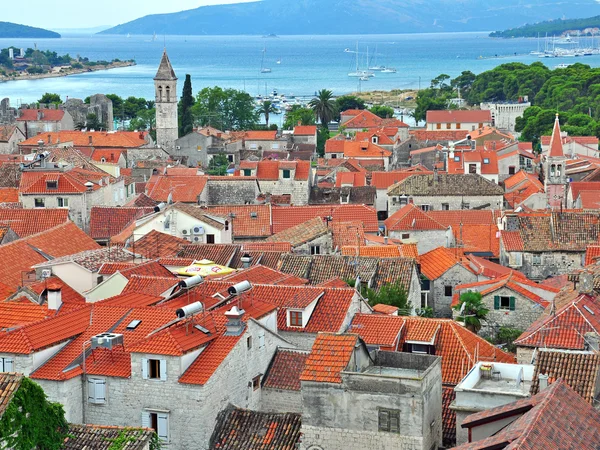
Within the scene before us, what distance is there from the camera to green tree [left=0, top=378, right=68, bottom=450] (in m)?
19.0

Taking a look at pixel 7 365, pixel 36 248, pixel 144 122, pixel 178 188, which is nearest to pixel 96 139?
pixel 178 188

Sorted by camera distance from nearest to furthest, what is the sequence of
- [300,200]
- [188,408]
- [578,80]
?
1. [188,408]
2. [300,200]
3. [578,80]

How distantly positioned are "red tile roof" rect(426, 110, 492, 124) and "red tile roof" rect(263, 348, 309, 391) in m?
92.3

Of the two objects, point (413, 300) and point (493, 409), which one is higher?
point (493, 409)

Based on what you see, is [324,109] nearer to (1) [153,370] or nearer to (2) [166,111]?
(2) [166,111]

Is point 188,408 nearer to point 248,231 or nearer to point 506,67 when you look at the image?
point 248,231

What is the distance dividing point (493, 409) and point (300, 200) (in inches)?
1659

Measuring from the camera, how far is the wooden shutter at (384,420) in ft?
70.8

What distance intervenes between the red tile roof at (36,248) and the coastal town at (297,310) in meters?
0.08

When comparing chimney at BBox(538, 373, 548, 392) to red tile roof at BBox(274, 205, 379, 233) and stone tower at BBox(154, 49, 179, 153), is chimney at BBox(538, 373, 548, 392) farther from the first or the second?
stone tower at BBox(154, 49, 179, 153)

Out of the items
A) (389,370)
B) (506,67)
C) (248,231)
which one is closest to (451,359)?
(389,370)

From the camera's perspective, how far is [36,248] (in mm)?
39000

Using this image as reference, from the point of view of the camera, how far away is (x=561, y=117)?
12200cm

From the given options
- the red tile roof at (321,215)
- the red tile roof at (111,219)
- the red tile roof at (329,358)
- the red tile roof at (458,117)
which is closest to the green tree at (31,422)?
the red tile roof at (329,358)
